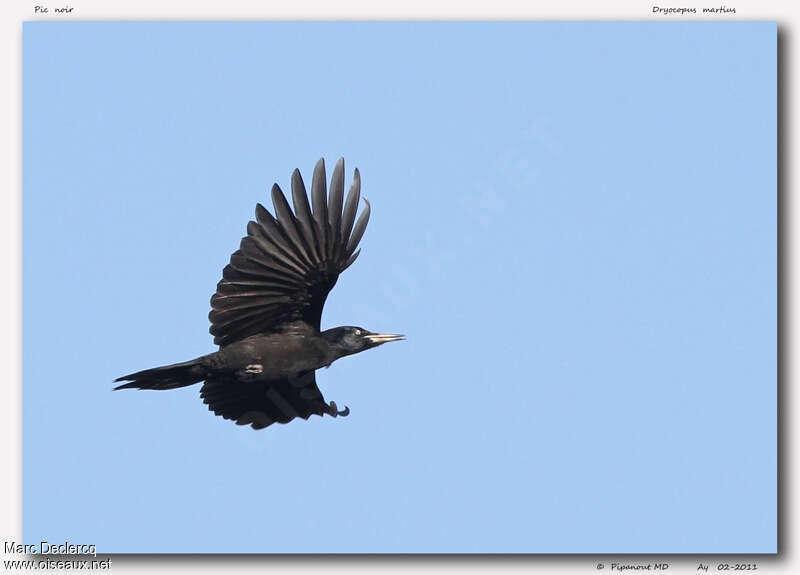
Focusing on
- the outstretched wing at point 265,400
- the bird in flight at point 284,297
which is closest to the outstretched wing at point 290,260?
the bird in flight at point 284,297

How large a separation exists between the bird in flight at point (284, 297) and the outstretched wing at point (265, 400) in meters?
0.30

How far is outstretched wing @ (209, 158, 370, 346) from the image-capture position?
548 inches

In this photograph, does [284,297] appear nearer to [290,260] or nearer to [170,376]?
[290,260]

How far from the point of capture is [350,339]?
48.5 feet

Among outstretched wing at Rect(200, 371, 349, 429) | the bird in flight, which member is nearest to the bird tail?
the bird in flight

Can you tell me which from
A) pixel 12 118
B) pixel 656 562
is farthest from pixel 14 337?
pixel 656 562

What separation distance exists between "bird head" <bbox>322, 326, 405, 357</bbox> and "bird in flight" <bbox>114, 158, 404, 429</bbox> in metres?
0.01

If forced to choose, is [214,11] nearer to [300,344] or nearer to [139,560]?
[300,344]

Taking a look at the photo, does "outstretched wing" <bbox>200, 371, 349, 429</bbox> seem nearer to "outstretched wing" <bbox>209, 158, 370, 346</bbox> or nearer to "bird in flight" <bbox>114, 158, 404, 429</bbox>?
"bird in flight" <bbox>114, 158, 404, 429</bbox>

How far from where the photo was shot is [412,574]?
1292 cm

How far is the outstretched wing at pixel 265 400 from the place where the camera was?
Answer: 15453 mm

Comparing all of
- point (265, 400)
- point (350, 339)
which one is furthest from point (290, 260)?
point (265, 400)

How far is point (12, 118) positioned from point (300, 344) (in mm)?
3683

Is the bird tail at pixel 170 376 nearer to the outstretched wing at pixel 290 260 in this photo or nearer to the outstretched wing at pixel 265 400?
the outstretched wing at pixel 290 260
